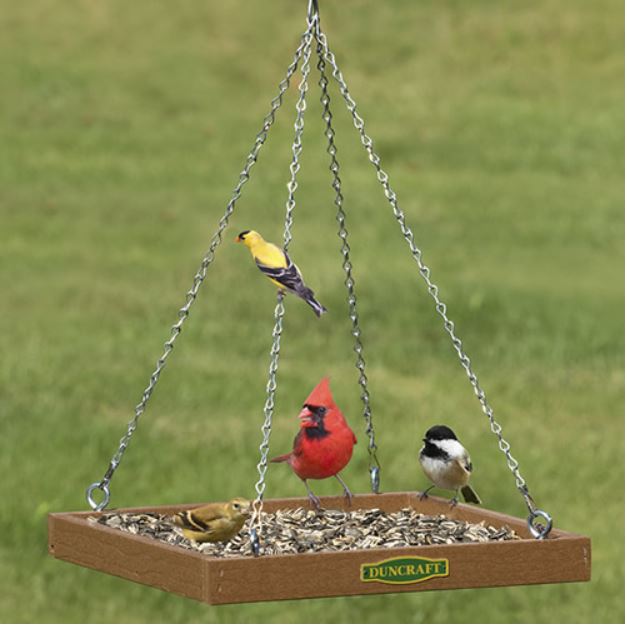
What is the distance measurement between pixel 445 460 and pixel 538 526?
18.8 inches

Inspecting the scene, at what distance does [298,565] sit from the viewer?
4.68 m

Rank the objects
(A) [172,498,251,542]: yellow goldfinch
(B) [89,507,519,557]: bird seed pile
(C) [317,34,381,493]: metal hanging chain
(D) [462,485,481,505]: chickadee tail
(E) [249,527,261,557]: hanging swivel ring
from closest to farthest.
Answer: (E) [249,527,261,557]: hanging swivel ring < (A) [172,498,251,542]: yellow goldfinch < (B) [89,507,519,557]: bird seed pile < (C) [317,34,381,493]: metal hanging chain < (D) [462,485,481,505]: chickadee tail

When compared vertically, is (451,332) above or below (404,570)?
above

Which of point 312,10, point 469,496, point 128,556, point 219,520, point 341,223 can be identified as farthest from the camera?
point 469,496

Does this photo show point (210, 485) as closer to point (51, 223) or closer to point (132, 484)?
point (132, 484)

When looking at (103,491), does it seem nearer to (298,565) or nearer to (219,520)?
(219,520)

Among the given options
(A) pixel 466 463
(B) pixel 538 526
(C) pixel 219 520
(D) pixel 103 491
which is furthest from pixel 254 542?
(A) pixel 466 463

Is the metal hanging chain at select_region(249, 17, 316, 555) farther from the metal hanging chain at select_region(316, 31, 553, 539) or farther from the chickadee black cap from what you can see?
the chickadee black cap

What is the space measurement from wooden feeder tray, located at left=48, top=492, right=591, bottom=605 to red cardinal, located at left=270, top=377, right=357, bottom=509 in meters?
0.64

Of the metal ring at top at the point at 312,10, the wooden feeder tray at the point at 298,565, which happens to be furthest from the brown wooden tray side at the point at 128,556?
the metal ring at top at the point at 312,10

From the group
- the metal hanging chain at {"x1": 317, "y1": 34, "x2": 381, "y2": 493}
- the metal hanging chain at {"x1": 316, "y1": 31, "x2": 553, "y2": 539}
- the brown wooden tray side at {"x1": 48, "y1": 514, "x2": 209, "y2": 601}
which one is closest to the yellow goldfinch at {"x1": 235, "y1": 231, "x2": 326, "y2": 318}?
the metal hanging chain at {"x1": 317, "y1": 34, "x2": 381, "y2": 493}

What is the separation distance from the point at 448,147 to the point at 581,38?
342 cm

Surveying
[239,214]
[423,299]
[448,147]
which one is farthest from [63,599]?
[448,147]

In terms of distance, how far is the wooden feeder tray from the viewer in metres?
4.61
